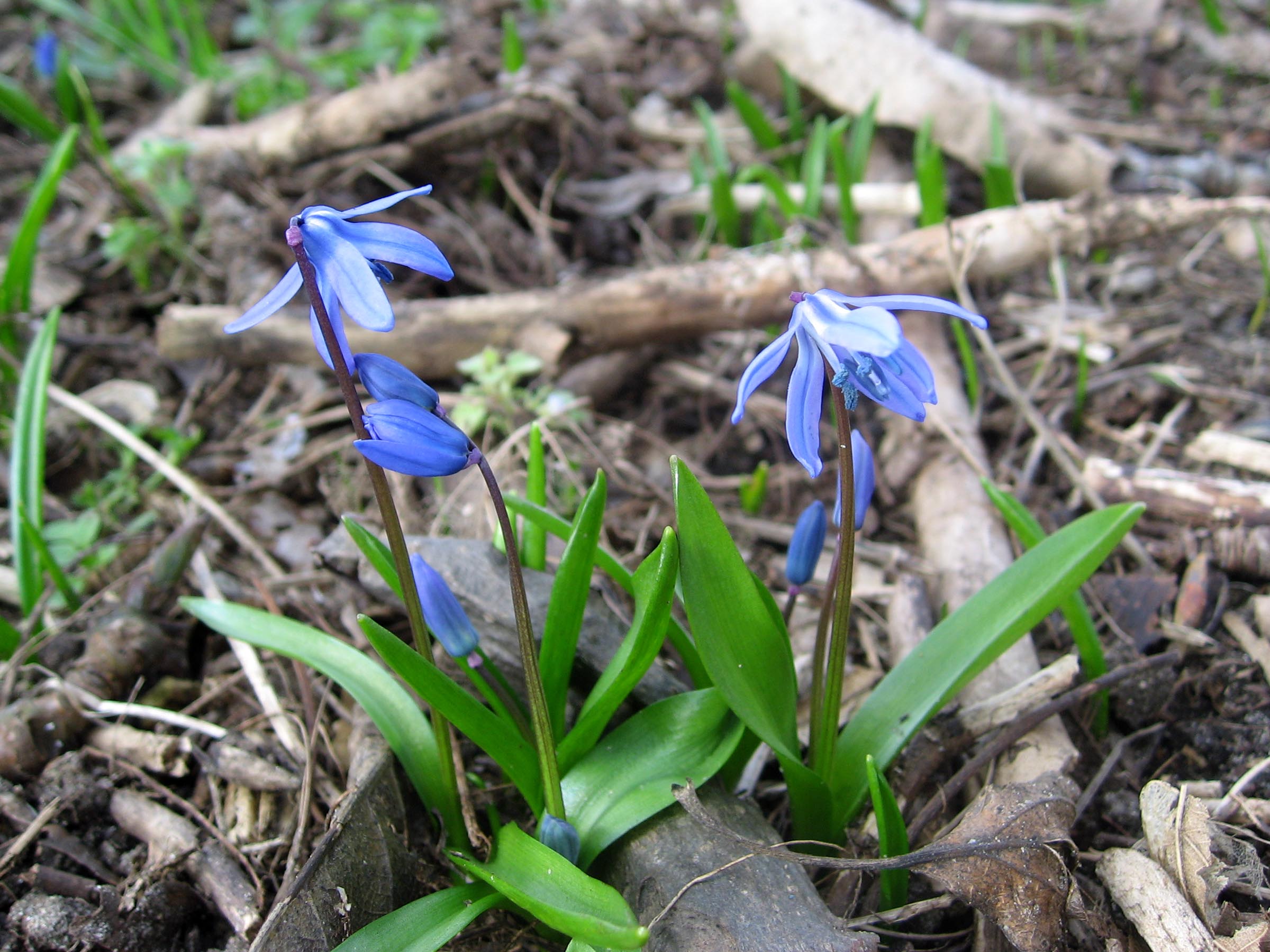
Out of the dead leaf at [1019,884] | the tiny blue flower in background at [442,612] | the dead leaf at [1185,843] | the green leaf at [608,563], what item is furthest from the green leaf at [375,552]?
the dead leaf at [1185,843]

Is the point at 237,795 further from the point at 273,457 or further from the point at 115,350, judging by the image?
the point at 115,350

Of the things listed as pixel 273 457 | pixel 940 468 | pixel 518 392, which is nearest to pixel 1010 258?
pixel 940 468

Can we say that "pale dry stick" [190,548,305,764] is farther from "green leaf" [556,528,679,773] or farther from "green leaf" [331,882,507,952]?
"green leaf" [556,528,679,773]

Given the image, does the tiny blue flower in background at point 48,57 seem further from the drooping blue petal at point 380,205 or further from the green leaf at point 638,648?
the green leaf at point 638,648

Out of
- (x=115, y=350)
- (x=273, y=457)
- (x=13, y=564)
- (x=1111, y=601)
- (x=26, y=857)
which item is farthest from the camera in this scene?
(x=115, y=350)

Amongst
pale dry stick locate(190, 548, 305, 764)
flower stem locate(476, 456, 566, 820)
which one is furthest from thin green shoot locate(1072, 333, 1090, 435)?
pale dry stick locate(190, 548, 305, 764)
